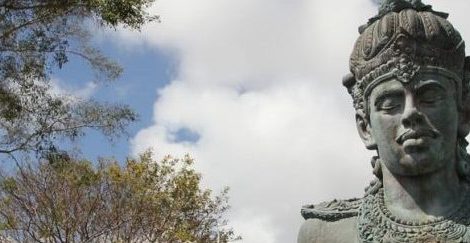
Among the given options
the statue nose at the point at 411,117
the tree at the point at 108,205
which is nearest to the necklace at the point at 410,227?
the statue nose at the point at 411,117

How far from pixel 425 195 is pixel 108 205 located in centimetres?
2602

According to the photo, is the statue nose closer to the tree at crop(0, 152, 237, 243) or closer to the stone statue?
the stone statue

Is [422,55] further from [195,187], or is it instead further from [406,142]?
[195,187]

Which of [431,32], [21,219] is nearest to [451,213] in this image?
[431,32]

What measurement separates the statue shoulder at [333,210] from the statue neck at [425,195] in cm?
29

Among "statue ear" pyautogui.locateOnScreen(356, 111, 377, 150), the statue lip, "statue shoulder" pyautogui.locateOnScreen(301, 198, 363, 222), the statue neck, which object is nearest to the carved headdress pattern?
"statue ear" pyautogui.locateOnScreen(356, 111, 377, 150)

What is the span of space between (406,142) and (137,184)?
2674 centimetres

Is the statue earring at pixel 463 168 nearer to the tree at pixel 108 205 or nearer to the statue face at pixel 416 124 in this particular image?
the statue face at pixel 416 124

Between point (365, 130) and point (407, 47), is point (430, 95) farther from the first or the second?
point (365, 130)

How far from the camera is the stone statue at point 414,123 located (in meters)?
4.39

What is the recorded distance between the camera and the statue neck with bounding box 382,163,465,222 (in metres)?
4.49

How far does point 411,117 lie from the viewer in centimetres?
434

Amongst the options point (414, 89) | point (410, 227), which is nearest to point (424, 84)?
point (414, 89)

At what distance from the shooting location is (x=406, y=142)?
4.37m
